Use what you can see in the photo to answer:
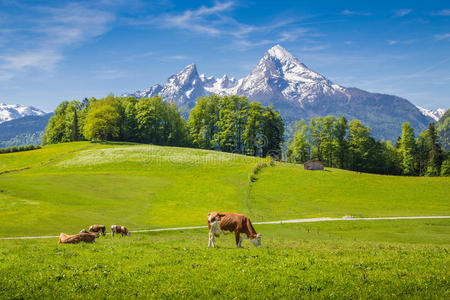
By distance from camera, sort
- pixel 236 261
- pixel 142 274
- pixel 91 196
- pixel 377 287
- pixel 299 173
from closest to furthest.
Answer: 1. pixel 377 287
2. pixel 142 274
3. pixel 236 261
4. pixel 91 196
5. pixel 299 173

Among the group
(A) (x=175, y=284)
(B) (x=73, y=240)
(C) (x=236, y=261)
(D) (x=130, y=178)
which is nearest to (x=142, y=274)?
(A) (x=175, y=284)

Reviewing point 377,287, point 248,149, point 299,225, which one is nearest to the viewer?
point 377,287

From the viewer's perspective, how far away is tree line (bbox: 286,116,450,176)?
346ft

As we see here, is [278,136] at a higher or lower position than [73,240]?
higher

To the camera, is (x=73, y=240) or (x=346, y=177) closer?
(x=73, y=240)

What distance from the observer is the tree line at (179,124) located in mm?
108438

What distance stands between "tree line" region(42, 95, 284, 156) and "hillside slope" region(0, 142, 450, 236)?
2196cm

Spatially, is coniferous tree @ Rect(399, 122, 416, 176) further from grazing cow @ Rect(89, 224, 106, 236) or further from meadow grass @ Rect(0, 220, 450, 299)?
grazing cow @ Rect(89, 224, 106, 236)

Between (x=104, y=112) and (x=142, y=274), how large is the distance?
107 meters

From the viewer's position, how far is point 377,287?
1109 centimetres

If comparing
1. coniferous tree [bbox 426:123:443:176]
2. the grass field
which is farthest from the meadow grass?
coniferous tree [bbox 426:123:443:176]

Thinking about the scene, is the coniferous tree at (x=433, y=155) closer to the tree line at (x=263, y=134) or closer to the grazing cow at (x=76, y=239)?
the tree line at (x=263, y=134)

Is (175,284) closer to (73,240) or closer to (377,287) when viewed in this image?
(377,287)

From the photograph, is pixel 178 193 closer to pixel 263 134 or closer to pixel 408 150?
pixel 263 134
